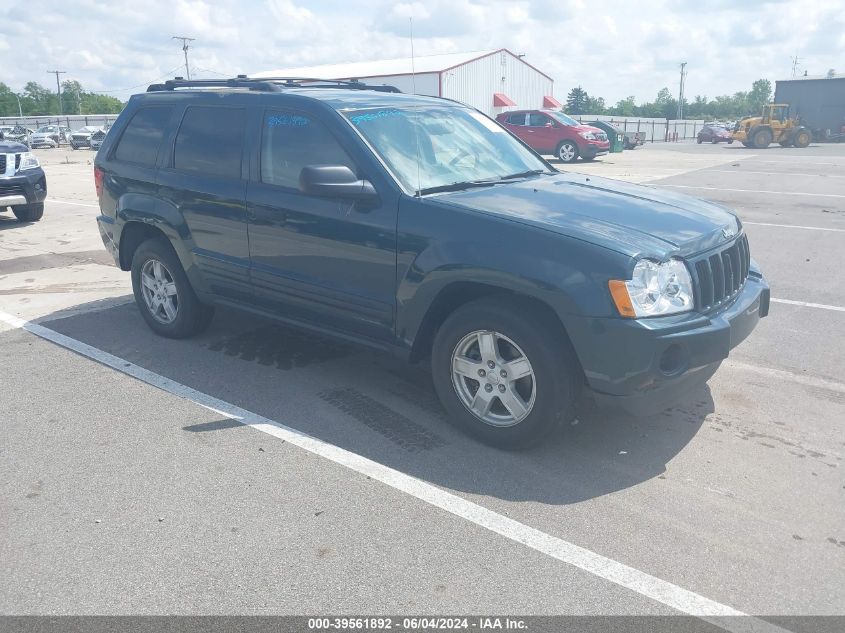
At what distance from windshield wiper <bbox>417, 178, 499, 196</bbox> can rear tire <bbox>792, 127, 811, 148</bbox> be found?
1564 inches

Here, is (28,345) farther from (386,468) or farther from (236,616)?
(236,616)

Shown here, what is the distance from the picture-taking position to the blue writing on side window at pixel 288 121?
4887mm

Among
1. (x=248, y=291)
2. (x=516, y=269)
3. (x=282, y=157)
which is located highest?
(x=282, y=157)

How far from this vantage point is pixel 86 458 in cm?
411

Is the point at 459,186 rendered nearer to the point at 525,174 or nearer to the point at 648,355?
the point at 525,174

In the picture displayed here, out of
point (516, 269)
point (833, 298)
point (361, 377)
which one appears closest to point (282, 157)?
point (361, 377)

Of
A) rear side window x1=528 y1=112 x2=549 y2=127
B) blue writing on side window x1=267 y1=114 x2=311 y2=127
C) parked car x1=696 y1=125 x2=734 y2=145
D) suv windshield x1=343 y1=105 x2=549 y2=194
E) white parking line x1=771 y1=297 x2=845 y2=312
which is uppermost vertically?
rear side window x1=528 y1=112 x2=549 y2=127

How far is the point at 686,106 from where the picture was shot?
432 ft

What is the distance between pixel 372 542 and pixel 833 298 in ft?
19.1

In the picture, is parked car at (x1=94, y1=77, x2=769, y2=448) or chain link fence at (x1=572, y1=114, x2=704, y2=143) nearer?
parked car at (x1=94, y1=77, x2=769, y2=448)

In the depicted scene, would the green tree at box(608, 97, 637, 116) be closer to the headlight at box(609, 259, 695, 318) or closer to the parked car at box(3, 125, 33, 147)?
the parked car at box(3, 125, 33, 147)

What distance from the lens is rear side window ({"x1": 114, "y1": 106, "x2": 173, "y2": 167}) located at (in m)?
5.86

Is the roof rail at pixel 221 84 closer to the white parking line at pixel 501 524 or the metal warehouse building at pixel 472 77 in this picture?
the white parking line at pixel 501 524

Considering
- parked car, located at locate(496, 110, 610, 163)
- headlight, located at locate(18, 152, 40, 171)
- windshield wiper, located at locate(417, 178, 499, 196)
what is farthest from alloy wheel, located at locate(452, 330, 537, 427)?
parked car, located at locate(496, 110, 610, 163)
